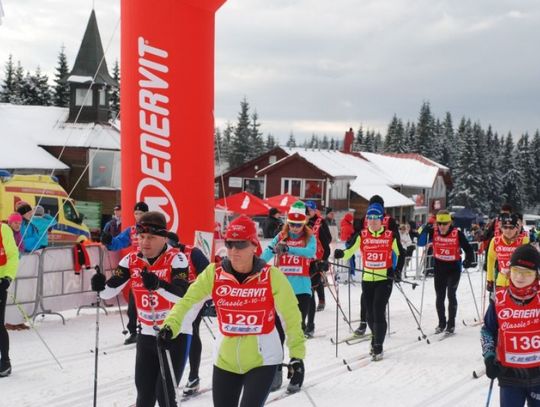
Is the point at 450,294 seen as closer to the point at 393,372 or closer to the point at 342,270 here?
the point at 393,372

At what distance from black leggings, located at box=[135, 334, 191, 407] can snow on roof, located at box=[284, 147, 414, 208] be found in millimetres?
37651

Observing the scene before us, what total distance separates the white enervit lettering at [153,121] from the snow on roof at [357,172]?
32.1 metres

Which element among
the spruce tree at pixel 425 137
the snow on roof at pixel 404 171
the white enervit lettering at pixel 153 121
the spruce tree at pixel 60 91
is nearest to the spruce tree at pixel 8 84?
the spruce tree at pixel 60 91

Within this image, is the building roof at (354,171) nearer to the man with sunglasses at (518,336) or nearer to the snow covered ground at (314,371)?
the snow covered ground at (314,371)

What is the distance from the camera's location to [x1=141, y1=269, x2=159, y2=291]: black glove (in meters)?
4.41

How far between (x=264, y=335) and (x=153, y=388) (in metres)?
1.01

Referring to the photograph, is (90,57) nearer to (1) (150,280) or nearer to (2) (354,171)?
(2) (354,171)

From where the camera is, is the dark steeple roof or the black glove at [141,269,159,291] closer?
the black glove at [141,269,159,291]

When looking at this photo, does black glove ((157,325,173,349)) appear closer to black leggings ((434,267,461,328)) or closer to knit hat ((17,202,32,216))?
knit hat ((17,202,32,216))

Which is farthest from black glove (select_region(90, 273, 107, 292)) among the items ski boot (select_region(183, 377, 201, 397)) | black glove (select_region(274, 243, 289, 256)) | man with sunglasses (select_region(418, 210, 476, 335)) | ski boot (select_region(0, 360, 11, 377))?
man with sunglasses (select_region(418, 210, 476, 335))

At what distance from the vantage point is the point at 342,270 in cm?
1678

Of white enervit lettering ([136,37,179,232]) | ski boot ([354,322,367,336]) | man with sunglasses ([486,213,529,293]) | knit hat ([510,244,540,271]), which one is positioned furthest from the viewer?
white enervit lettering ([136,37,179,232])

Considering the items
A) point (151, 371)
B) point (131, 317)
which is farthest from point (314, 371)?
point (151, 371)

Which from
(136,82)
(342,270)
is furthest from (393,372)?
(342,270)
